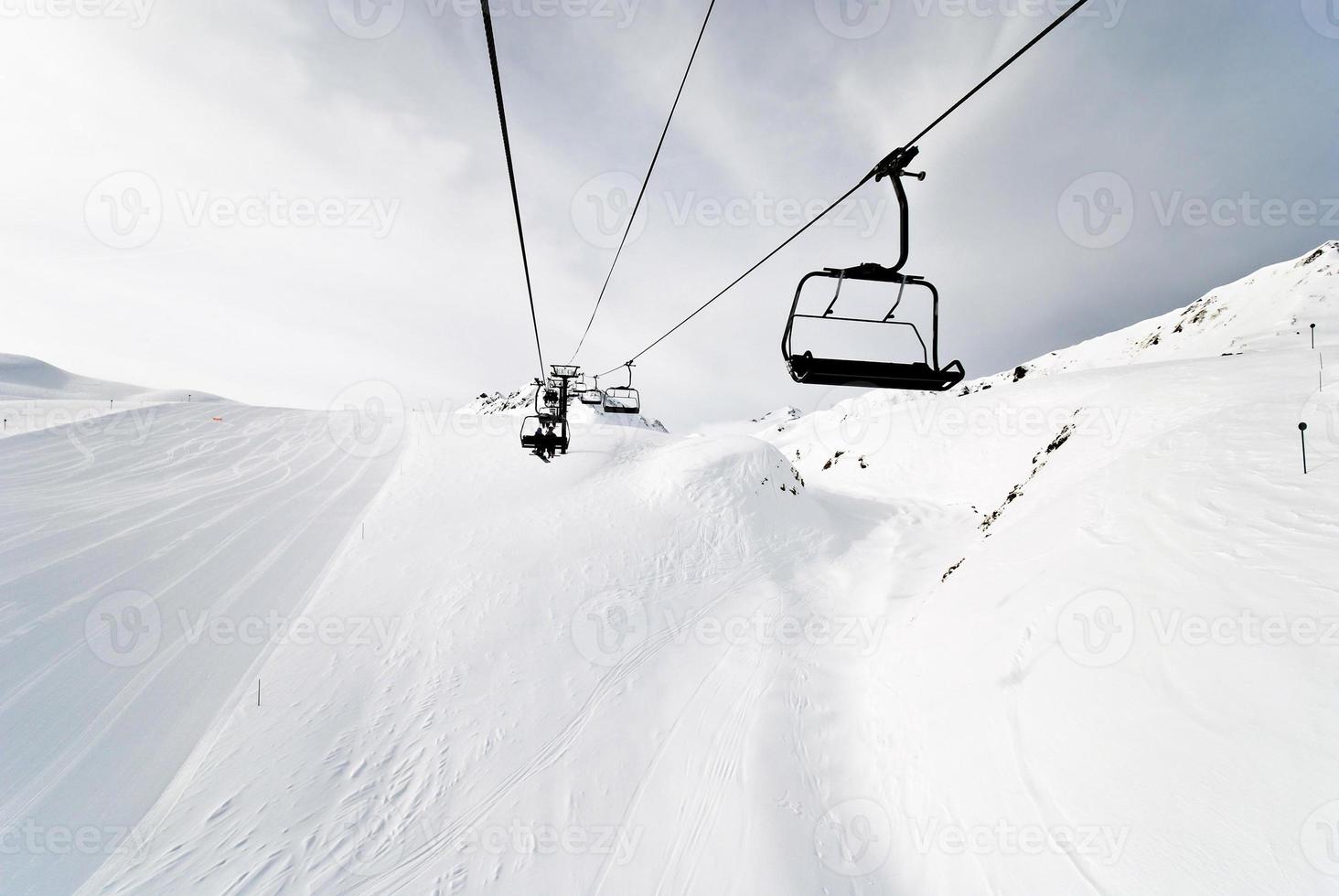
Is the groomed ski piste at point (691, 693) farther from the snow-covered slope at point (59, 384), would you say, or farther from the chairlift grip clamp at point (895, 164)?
the snow-covered slope at point (59, 384)

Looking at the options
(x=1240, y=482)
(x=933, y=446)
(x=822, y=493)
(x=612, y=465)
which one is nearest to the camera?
(x=1240, y=482)

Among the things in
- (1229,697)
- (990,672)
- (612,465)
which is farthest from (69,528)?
(1229,697)

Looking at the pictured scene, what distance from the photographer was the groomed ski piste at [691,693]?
5410 millimetres

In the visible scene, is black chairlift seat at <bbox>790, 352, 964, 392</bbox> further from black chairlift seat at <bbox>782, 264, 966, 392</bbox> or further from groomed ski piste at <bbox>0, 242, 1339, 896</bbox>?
groomed ski piste at <bbox>0, 242, 1339, 896</bbox>

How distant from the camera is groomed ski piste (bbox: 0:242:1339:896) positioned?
5410mm

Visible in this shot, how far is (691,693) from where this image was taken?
10195 mm

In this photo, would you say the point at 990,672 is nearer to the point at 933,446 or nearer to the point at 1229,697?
the point at 1229,697

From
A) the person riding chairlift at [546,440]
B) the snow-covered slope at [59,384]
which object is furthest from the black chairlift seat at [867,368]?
the snow-covered slope at [59,384]

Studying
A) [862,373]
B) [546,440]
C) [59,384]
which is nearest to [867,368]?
[862,373]

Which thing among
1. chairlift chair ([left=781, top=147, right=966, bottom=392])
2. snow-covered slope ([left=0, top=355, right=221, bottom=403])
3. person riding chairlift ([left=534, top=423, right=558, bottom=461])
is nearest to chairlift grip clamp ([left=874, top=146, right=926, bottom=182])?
chairlift chair ([left=781, top=147, right=966, bottom=392])

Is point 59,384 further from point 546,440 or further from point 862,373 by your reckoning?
point 862,373

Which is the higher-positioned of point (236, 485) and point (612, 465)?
point (236, 485)

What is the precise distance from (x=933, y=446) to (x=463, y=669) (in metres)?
32.4

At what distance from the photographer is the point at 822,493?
90.2 feet
